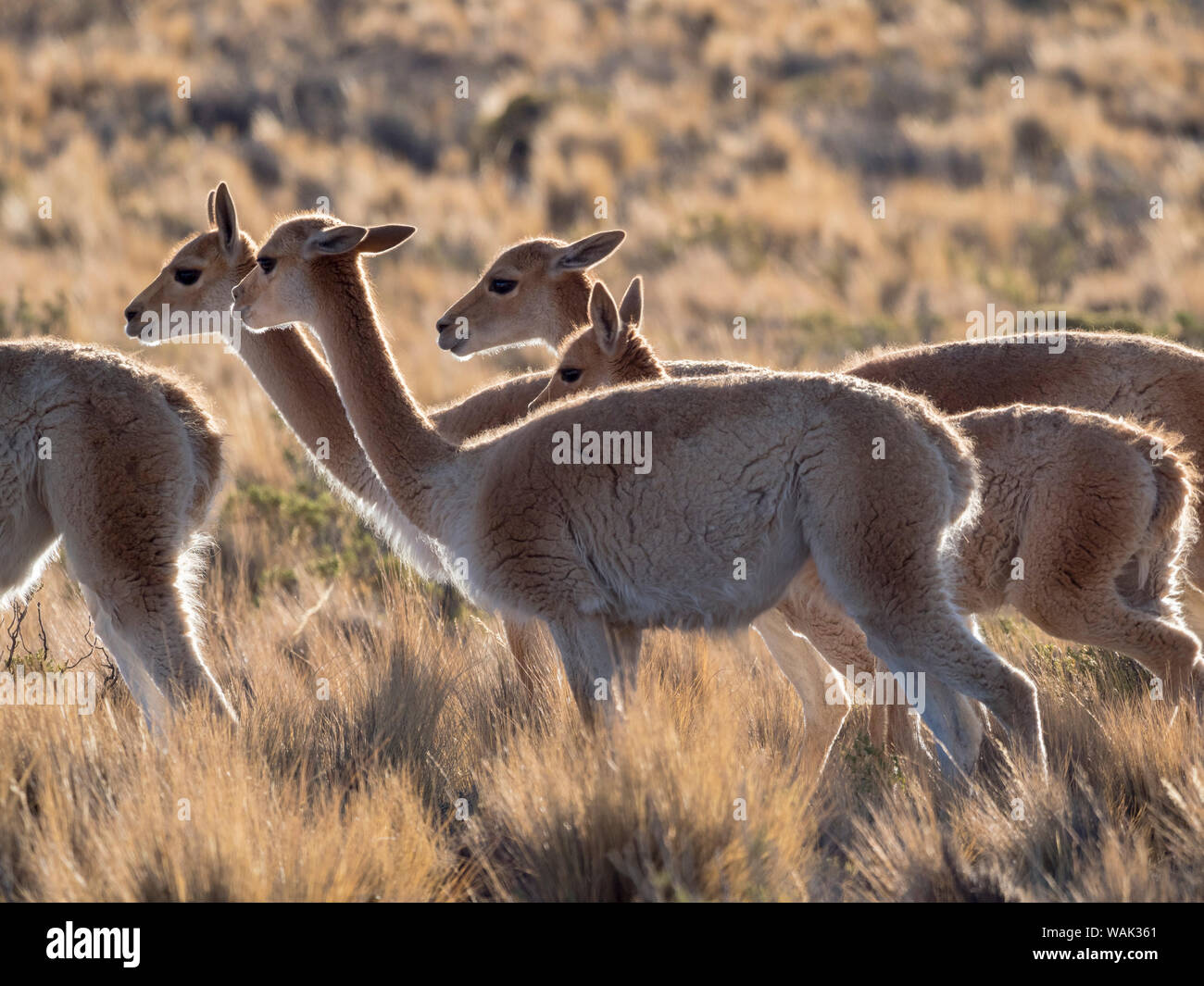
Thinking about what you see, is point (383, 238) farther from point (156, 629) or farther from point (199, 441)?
point (156, 629)

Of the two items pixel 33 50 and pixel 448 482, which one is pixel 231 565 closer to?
pixel 448 482

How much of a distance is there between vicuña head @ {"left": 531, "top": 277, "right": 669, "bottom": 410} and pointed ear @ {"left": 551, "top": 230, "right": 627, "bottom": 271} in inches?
35.8

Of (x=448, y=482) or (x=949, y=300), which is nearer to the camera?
(x=448, y=482)

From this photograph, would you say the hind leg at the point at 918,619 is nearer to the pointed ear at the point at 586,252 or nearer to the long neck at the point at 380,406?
the long neck at the point at 380,406

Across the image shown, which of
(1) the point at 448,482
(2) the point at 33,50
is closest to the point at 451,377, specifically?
(1) the point at 448,482

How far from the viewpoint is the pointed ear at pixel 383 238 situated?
6.18 m

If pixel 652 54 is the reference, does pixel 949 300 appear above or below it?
below

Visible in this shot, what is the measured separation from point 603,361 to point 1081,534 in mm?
2258

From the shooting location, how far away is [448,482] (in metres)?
5.77

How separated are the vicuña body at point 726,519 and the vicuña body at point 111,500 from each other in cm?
104

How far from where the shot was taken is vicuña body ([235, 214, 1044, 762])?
16.3 ft

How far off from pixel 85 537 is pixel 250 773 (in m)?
1.15

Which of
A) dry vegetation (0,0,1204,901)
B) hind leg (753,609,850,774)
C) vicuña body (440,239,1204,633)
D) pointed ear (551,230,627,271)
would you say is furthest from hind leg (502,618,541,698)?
pointed ear (551,230,627,271)

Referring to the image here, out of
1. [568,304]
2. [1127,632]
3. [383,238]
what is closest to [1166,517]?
[1127,632]
